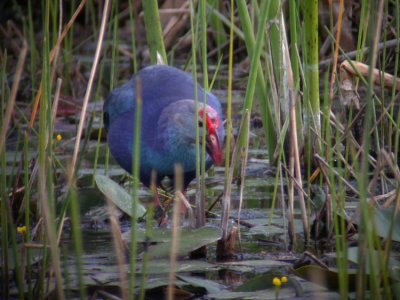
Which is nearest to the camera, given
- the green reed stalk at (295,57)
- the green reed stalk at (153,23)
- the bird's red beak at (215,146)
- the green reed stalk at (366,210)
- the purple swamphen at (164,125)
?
the green reed stalk at (366,210)

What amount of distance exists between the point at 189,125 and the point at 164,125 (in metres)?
0.10

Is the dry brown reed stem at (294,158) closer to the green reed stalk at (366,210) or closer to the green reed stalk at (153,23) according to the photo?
the green reed stalk at (366,210)

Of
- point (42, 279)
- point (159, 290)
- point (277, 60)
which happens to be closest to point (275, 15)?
point (277, 60)

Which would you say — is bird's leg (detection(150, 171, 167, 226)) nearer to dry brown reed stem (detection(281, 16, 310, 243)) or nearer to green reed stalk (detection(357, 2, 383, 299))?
dry brown reed stem (detection(281, 16, 310, 243))

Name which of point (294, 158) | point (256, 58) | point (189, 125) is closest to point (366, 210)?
point (256, 58)

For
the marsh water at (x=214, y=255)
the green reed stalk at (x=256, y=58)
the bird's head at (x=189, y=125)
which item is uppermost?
the green reed stalk at (x=256, y=58)

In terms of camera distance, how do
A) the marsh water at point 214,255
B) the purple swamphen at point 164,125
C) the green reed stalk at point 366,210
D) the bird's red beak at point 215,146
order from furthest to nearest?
the purple swamphen at point 164,125 < the bird's red beak at point 215,146 < the marsh water at point 214,255 < the green reed stalk at point 366,210

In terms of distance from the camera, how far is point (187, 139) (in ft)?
10.0

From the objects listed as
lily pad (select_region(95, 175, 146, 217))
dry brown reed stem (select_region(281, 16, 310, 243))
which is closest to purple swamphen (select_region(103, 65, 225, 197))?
lily pad (select_region(95, 175, 146, 217))

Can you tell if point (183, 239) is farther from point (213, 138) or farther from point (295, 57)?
point (295, 57)

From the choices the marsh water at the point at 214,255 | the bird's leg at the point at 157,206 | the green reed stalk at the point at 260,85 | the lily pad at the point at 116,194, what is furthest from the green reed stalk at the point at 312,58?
the lily pad at the point at 116,194

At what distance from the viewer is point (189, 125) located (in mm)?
3072

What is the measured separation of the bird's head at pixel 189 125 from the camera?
2918 millimetres

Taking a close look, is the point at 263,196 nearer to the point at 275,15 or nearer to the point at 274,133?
the point at 274,133
